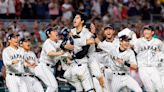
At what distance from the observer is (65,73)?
18.2 metres

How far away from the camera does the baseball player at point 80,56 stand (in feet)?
57.6

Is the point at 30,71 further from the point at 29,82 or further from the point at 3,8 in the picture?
the point at 3,8

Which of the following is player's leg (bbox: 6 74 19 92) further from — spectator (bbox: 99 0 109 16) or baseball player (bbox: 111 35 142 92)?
spectator (bbox: 99 0 109 16)

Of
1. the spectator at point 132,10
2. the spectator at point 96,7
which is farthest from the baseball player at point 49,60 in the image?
the spectator at point 132,10

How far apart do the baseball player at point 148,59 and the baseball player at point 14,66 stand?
285cm

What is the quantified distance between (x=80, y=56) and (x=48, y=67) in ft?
6.12

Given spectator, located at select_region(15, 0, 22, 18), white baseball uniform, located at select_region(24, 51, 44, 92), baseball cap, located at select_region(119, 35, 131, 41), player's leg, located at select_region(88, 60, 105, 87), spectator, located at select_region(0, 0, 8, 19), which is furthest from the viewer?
spectator, located at select_region(15, 0, 22, 18)

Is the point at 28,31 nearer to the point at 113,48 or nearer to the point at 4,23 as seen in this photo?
the point at 4,23

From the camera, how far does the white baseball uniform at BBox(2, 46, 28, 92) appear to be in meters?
18.3

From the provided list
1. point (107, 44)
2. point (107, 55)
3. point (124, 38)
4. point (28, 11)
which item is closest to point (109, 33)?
point (107, 44)

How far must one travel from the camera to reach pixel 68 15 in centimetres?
2609

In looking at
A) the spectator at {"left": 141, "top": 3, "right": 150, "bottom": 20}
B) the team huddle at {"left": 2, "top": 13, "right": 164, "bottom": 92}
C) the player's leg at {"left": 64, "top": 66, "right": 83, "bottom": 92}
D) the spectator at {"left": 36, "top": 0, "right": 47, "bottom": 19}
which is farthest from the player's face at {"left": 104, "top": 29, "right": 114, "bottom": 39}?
the spectator at {"left": 141, "top": 3, "right": 150, "bottom": 20}

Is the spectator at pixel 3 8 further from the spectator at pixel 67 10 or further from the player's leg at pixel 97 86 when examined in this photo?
the player's leg at pixel 97 86

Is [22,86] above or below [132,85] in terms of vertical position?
above
